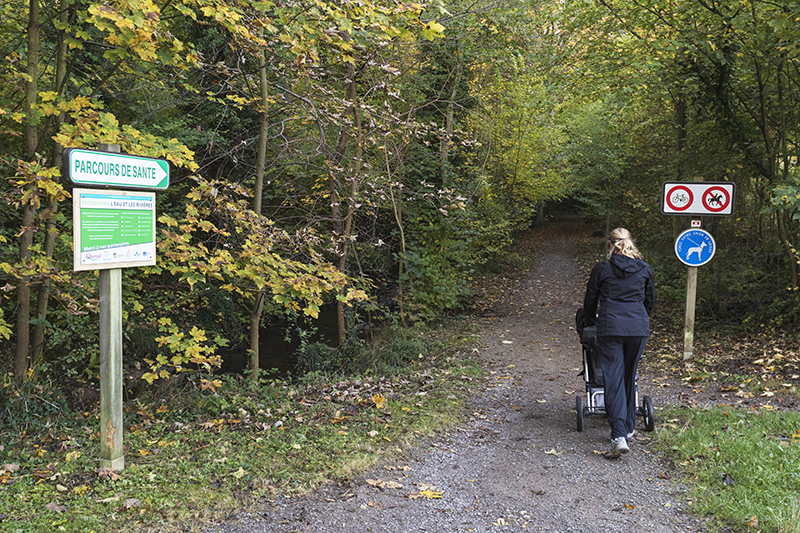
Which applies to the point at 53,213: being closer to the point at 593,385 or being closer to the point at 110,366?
the point at 110,366

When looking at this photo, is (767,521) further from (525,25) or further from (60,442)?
(525,25)

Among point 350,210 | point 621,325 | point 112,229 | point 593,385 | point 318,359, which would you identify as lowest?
point 318,359

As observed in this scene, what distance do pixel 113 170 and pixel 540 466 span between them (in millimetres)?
4291

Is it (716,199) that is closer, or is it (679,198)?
(716,199)

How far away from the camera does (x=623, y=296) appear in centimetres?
536

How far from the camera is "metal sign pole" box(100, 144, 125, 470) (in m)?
4.28

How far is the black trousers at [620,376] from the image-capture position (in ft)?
17.3

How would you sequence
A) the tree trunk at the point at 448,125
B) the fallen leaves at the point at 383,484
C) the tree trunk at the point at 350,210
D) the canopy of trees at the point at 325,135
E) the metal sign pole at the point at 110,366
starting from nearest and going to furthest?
1. the metal sign pole at the point at 110,366
2. the fallen leaves at the point at 383,484
3. the canopy of trees at the point at 325,135
4. the tree trunk at the point at 350,210
5. the tree trunk at the point at 448,125

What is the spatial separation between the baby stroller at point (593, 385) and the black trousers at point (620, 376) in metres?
0.28

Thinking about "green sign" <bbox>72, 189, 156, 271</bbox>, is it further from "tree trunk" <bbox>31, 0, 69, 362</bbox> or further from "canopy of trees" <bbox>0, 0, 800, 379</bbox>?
"tree trunk" <bbox>31, 0, 69, 362</bbox>

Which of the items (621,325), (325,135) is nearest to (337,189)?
(325,135)

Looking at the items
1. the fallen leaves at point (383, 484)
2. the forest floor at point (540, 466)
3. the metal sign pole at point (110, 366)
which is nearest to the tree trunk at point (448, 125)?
the forest floor at point (540, 466)

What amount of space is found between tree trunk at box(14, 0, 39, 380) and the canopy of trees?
0.10 ft

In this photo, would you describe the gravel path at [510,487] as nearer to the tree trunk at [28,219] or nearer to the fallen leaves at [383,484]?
the fallen leaves at [383,484]
